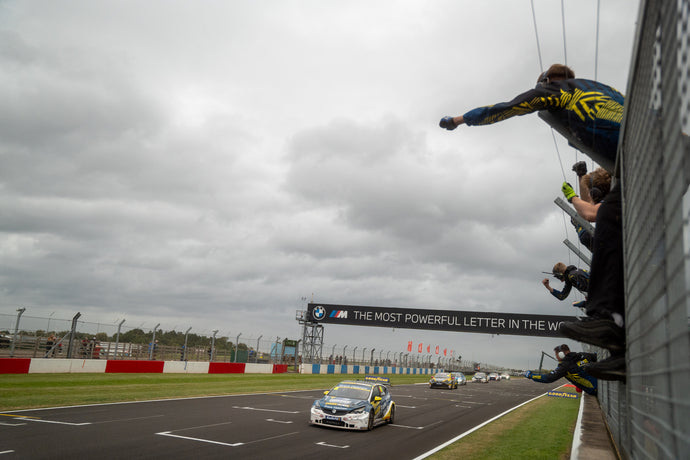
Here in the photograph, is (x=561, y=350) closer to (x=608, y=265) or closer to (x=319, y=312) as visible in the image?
(x=608, y=265)

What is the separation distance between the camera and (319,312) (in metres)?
56.4

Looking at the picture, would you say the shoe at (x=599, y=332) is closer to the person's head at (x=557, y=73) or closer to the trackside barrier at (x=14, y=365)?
the person's head at (x=557, y=73)

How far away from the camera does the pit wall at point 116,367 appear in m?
21.7

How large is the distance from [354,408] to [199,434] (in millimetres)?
4593

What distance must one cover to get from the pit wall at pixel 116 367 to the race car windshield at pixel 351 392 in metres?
15.4

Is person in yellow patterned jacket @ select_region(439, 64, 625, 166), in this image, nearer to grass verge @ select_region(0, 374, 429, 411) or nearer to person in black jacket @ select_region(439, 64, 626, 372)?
person in black jacket @ select_region(439, 64, 626, 372)

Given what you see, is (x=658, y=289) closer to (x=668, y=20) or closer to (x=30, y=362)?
(x=668, y=20)

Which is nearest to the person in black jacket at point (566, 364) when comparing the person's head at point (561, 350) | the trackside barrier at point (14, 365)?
the person's head at point (561, 350)

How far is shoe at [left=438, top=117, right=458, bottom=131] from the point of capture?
14.4ft

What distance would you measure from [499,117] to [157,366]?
30.3m

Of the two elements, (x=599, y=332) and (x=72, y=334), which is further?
(x=72, y=334)

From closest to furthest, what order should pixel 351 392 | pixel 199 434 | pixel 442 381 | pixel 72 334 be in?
pixel 199 434 → pixel 351 392 → pixel 72 334 → pixel 442 381

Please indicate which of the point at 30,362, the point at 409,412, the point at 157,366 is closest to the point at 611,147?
the point at 409,412

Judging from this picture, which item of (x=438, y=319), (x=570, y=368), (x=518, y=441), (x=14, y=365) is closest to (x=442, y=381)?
(x=438, y=319)
